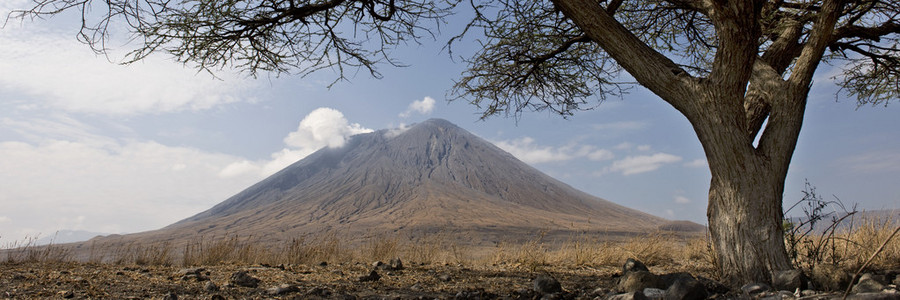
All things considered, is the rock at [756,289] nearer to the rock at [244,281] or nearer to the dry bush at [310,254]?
the rock at [244,281]

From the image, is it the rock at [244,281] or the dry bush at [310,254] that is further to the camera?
the dry bush at [310,254]

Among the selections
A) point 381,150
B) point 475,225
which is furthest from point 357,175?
point 475,225

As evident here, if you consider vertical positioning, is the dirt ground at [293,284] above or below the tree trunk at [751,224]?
below

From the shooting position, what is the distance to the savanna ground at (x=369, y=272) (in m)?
4.42

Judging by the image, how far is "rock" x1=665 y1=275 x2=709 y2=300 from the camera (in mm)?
3607

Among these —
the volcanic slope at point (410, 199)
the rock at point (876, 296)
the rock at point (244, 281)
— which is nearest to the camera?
the rock at point (876, 296)

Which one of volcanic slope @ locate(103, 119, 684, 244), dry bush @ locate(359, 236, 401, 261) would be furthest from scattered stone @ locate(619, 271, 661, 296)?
volcanic slope @ locate(103, 119, 684, 244)

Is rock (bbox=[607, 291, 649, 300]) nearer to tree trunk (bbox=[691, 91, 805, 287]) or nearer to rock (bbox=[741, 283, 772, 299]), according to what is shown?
rock (bbox=[741, 283, 772, 299])

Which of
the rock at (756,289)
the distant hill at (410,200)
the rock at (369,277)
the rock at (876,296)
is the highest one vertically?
the distant hill at (410,200)

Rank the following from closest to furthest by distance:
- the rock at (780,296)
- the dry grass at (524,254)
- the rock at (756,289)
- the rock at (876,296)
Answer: the rock at (876,296), the rock at (780,296), the rock at (756,289), the dry grass at (524,254)

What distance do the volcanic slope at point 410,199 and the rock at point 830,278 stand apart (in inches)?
1910

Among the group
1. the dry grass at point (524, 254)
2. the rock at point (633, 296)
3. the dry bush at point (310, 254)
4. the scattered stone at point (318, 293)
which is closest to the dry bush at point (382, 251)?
the dry grass at point (524, 254)

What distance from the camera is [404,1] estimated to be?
7203mm

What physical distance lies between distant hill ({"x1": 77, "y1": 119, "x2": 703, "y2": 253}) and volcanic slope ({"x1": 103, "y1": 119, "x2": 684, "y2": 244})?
0.21 m
